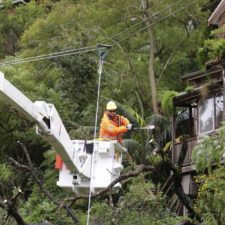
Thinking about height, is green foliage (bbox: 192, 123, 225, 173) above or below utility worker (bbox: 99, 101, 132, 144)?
below

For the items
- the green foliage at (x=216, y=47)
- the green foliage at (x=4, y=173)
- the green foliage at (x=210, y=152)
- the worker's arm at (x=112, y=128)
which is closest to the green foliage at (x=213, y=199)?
the green foliage at (x=210, y=152)

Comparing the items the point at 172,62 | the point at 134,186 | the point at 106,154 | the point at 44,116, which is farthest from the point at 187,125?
the point at 44,116

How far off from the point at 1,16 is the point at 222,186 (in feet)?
82.8

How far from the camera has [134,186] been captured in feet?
50.5

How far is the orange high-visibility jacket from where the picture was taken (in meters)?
13.9

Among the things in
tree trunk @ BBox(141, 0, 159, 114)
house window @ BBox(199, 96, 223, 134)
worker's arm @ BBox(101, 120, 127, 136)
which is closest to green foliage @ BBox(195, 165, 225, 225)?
worker's arm @ BBox(101, 120, 127, 136)

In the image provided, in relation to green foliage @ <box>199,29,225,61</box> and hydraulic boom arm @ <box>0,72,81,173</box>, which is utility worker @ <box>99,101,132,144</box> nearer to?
hydraulic boom arm @ <box>0,72,81,173</box>

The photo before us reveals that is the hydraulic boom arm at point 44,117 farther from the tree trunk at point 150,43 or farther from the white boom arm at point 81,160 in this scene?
the tree trunk at point 150,43

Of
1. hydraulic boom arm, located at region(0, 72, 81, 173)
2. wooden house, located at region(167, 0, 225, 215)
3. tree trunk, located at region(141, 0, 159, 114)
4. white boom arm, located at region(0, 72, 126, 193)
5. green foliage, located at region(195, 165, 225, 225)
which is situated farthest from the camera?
tree trunk, located at region(141, 0, 159, 114)

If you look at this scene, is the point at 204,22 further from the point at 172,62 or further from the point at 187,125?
the point at 187,125

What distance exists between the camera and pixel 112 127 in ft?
45.8

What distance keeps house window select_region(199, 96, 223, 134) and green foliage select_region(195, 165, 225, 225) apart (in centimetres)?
1144

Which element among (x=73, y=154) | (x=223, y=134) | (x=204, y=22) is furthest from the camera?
(x=204, y=22)

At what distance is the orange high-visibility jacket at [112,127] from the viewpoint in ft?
45.7
